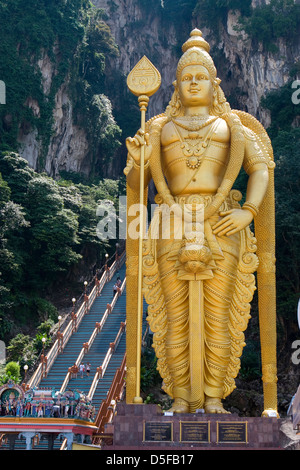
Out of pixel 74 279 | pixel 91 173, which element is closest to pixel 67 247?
pixel 74 279

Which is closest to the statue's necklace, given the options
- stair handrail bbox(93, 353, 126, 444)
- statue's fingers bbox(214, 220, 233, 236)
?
statue's fingers bbox(214, 220, 233, 236)

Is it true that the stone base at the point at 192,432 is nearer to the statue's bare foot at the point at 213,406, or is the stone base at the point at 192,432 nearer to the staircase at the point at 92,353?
the statue's bare foot at the point at 213,406

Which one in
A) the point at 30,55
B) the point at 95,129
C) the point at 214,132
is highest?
the point at 30,55

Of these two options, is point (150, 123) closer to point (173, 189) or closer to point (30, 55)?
point (173, 189)

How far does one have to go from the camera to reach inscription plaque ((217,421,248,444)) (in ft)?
21.5

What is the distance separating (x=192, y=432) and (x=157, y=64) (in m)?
30.9

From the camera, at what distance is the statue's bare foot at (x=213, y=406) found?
713 cm

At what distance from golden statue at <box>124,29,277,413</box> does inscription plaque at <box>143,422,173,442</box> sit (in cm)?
54

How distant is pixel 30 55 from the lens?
28484mm

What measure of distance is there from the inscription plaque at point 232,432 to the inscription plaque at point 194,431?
0.12 meters

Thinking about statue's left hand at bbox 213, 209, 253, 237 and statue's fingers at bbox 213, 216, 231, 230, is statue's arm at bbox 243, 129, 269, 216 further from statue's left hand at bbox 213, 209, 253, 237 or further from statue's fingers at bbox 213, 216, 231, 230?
statue's fingers at bbox 213, 216, 231, 230

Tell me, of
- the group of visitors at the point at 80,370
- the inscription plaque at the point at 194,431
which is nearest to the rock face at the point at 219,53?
the group of visitors at the point at 80,370
